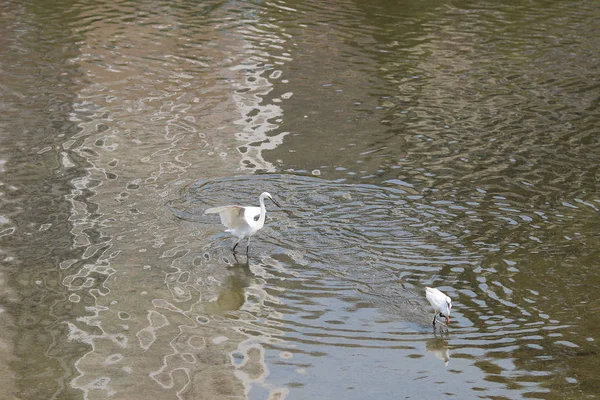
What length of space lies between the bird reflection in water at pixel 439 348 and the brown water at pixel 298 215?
0.02 m

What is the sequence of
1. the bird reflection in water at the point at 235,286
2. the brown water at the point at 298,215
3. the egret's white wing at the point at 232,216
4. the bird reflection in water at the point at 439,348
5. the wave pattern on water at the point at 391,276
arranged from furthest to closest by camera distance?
the egret's white wing at the point at 232,216 < the bird reflection in water at the point at 235,286 < the wave pattern on water at the point at 391,276 < the bird reflection in water at the point at 439,348 < the brown water at the point at 298,215

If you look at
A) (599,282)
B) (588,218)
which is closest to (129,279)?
(599,282)

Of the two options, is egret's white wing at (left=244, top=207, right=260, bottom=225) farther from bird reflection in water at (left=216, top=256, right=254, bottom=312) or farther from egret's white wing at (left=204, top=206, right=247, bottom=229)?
bird reflection in water at (left=216, top=256, right=254, bottom=312)

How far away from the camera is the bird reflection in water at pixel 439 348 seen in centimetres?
910

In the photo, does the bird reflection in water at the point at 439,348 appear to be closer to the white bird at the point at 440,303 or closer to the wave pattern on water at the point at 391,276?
the wave pattern on water at the point at 391,276

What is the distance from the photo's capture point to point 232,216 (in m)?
11.3

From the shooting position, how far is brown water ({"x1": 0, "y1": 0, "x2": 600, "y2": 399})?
8.94m

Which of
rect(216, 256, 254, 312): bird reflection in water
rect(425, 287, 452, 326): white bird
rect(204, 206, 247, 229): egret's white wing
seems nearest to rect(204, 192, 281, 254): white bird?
rect(204, 206, 247, 229): egret's white wing

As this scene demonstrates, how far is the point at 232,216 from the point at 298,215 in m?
1.48

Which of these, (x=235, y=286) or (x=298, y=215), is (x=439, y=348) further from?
(x=298, y=215)

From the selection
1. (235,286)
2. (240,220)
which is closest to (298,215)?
(240,220)

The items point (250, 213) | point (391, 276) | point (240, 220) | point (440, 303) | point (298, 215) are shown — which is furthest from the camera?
point (298, 215)

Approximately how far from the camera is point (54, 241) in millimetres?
11508

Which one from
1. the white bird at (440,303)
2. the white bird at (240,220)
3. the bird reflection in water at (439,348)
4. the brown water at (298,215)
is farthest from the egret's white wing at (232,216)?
the bird reflection in water at (439,348)
